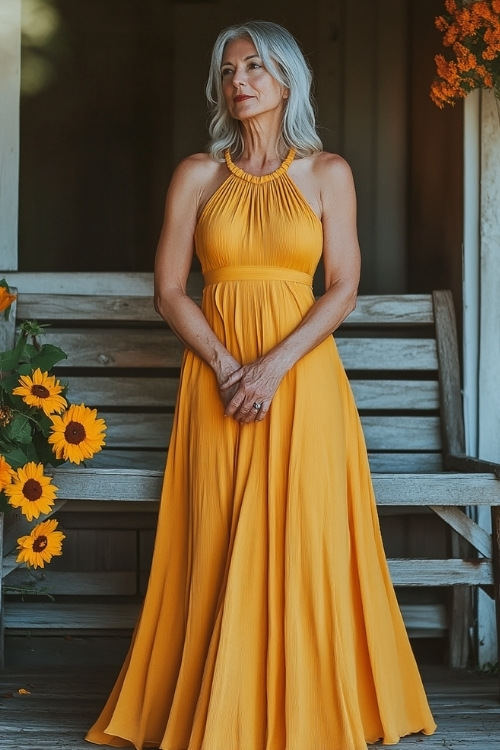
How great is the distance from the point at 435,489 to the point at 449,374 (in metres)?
0.82

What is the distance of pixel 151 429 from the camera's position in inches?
141

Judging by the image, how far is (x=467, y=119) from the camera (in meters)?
3.48

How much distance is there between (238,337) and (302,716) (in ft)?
3.04

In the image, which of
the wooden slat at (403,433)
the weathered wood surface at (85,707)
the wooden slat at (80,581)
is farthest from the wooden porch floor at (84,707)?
the wooden slat at (403,433)

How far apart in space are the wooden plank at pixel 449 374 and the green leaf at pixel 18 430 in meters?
1.54

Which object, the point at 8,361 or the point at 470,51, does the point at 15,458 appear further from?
the point at 470,51

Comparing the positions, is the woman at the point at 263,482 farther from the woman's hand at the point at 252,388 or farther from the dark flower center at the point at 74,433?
Result: the dark flower center at the point at 74,433

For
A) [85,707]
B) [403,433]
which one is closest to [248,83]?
[403,433]

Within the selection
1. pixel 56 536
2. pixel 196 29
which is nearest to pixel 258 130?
pixel 56 536

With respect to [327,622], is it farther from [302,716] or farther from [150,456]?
[150,456]

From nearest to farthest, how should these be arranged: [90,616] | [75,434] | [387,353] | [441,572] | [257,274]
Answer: [257,274] → [75,434] → [441,572] → [90,616] → [387,353]

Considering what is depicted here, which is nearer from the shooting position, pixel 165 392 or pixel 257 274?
pixel 257 274

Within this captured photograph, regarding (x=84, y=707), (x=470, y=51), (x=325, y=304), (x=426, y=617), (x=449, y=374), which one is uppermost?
(x=470, y=51)

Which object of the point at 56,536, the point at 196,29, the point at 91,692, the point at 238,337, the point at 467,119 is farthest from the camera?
the point at 196,29
